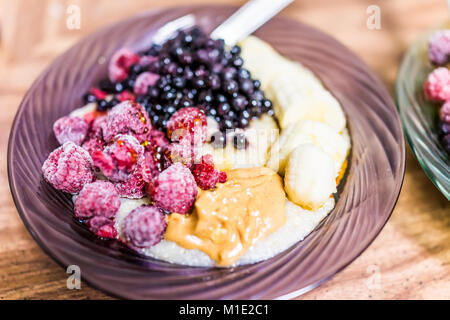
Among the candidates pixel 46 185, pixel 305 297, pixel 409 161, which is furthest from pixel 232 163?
pixel 409 161

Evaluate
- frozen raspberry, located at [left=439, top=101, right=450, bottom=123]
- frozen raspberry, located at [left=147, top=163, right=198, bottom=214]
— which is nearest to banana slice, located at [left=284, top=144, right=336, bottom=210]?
A: frozen raspberry, located at [left=147, top=163, right=198, bottom=214]

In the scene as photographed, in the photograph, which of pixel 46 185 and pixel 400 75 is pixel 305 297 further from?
pixel 400 75

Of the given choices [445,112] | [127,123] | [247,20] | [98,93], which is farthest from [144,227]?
[445,112]

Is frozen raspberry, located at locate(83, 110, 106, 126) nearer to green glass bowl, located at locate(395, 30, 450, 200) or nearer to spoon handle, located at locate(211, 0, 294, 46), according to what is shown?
spoon handle, located at locate(211, 0, 294, 46)

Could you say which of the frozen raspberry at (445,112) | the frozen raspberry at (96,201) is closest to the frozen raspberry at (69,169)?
the frozen raspberry at (96,201)

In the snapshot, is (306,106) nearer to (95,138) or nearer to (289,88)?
(289,88)
